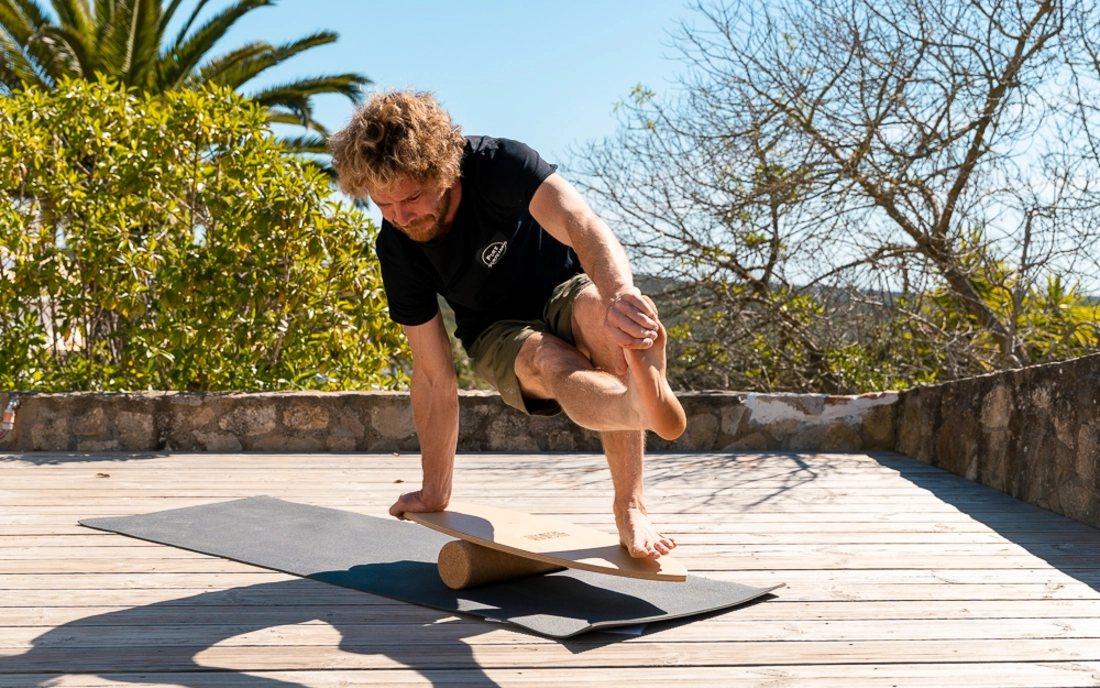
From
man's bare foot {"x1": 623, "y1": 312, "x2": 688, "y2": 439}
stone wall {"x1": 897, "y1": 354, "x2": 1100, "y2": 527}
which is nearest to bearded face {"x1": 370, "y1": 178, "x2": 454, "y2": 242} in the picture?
man's bare foot {"x1": 623, "y1": 312, "x2": 688, "y2": 439}

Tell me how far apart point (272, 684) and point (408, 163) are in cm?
99

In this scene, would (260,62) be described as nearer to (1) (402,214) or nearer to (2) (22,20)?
(2) (22,20)

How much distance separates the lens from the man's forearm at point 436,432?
218cm

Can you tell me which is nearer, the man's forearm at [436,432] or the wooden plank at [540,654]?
the wooden plank at [540,654]

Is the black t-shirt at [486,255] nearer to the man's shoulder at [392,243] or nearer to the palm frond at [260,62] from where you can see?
the man's shoulder at [392,243]

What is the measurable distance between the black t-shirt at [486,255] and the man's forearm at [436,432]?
154 millimetres

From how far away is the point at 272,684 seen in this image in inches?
54.3

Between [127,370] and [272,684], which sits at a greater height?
[127,370]

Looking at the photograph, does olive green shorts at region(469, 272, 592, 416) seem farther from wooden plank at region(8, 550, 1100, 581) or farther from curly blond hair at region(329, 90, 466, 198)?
wooden plank at region(8, 550, 1100, 581)

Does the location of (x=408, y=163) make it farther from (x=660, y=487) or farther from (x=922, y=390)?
(x=922, y=390)

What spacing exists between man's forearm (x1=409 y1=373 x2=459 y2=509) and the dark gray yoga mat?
0.19 m

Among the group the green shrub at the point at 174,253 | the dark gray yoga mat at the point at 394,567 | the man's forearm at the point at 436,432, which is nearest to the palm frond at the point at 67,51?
the green shrub at the point at 174,253

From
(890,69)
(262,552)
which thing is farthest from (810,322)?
(262,552)

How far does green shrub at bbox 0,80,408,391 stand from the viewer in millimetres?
4367
